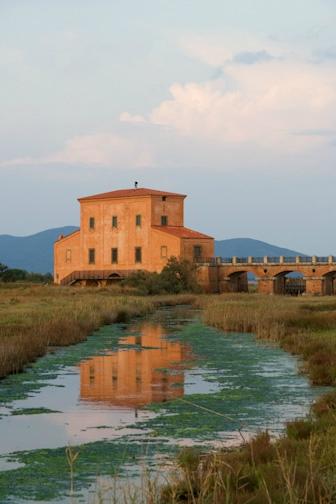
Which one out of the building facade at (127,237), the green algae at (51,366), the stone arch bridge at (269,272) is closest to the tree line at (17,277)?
the building facade at (127,237)

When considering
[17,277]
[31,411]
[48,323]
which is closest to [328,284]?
[17,277]

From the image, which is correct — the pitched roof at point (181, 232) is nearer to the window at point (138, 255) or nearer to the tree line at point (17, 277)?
the window at point (138, 255)

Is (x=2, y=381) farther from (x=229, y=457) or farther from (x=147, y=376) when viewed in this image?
(x=229, y=457)

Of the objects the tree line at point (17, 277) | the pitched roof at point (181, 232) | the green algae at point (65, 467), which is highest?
the pitched roof at point (181, 232)

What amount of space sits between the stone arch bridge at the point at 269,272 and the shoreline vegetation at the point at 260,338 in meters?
9.18

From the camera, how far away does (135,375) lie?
22.0 m

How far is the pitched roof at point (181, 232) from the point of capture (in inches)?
2837

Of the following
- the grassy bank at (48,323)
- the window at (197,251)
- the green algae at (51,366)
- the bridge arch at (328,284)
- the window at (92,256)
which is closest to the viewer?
the green algae at (51,366)

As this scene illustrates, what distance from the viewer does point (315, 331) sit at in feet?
102

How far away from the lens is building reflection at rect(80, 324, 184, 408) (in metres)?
18.4

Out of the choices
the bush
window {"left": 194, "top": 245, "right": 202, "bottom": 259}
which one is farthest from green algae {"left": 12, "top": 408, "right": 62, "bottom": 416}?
window {"left": 194, "top": 245, "right": 202, "bottom": 259}

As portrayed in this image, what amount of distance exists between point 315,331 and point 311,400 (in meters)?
14.5

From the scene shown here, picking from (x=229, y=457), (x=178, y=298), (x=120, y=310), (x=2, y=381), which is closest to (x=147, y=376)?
(x=2, y=381)

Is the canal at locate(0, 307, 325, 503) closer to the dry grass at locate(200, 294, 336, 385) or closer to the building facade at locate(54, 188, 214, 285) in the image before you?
the dry grass at locate(200, 294, 336, 385)
